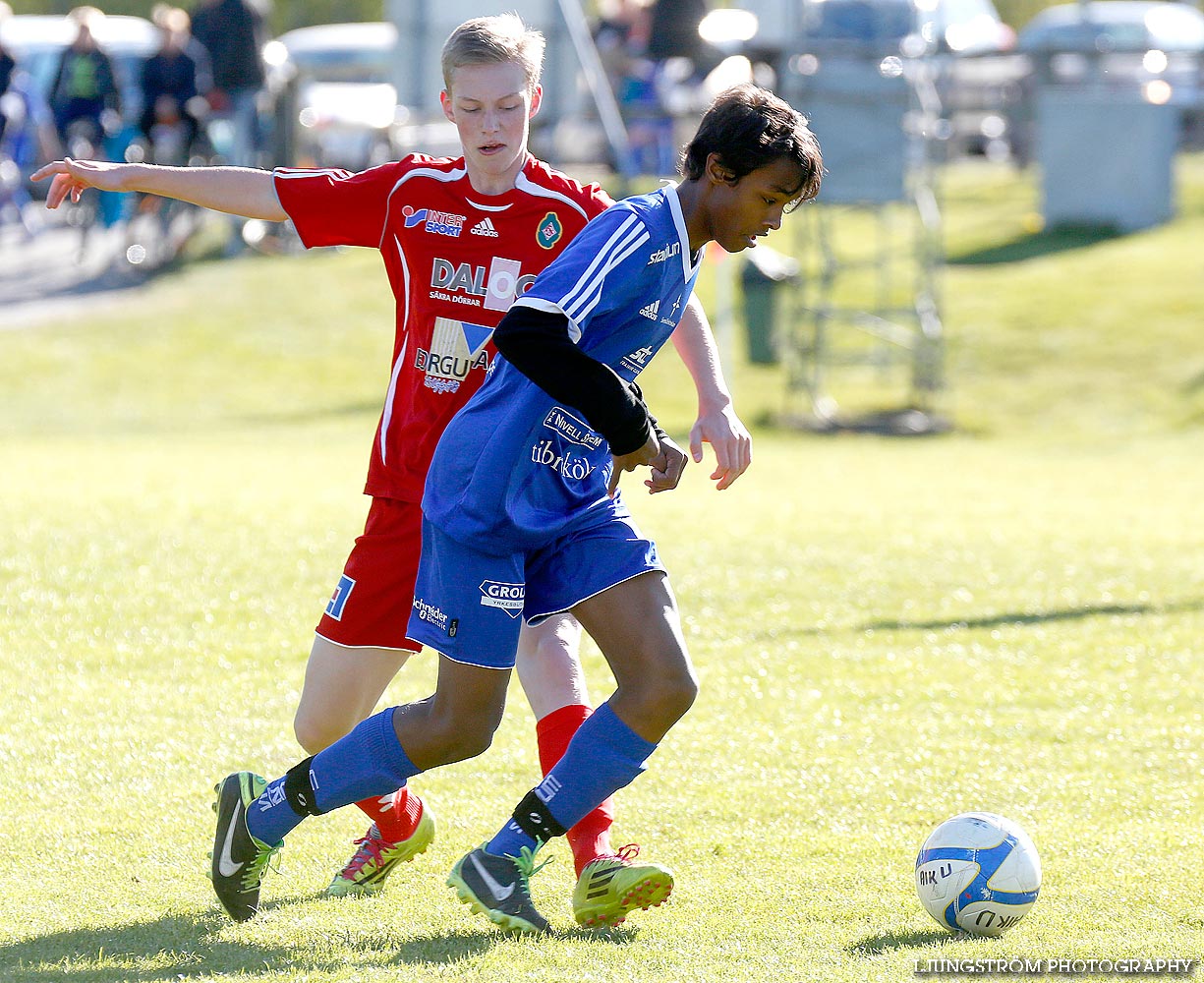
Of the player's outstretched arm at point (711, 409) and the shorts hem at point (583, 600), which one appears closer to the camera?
the shorts hem at point (583, 600)

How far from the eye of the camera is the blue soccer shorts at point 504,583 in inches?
154

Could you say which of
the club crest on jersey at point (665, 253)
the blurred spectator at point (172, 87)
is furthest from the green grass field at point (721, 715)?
the blurred spectator at point (172, 87)

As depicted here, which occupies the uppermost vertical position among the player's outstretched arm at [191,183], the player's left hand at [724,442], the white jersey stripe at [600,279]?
the player's outstretched arm at [191,183]

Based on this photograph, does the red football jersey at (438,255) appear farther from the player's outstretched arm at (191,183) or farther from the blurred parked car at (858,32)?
the blurred parked car at (858,32)

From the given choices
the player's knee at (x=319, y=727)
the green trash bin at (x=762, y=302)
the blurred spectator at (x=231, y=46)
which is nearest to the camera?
the player's knee at (x=319, y=727)

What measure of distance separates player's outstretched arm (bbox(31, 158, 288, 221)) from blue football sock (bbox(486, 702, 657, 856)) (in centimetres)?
161

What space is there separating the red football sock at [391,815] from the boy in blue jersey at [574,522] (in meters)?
0.40

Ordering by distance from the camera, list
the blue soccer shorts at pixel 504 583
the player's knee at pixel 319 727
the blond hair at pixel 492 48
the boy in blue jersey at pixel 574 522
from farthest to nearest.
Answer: the player's knee at pixel 319 727 → the blond hair at pixel 492 48 → the blue soccer shorts at pixel 504 583 → the boy in blue jersey at pixel 574 522

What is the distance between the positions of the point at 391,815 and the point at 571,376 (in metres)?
1.47

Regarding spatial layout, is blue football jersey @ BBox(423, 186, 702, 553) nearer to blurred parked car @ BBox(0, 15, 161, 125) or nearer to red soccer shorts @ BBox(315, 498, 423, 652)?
red soccer shorts @ BBox(315, 498, 423, 652)

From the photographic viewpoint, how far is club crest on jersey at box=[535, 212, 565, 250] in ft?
14.2

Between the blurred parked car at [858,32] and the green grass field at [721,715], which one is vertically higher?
the blurred parked car at [858,32]

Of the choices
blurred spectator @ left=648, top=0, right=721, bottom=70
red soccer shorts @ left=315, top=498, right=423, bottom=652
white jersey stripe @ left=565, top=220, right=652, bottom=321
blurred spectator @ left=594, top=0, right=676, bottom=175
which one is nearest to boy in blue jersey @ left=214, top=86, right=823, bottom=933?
white jersey stripe @ left=565, top=220, right=652, bottom=321

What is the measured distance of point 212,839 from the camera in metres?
4.82
